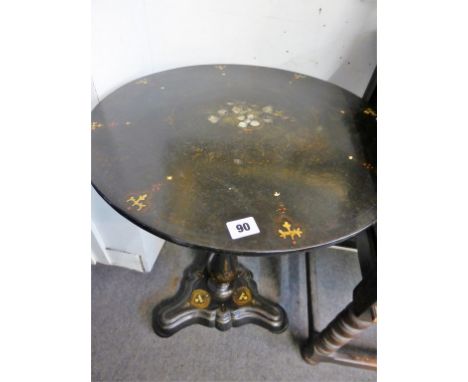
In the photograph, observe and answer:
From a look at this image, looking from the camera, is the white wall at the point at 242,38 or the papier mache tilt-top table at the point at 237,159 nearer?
the papier mache tilt-top table at the point at 237,159

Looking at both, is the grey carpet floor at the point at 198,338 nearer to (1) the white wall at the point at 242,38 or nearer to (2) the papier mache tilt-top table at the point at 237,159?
(2) the papier mache tilt-top table at the point at 237,159

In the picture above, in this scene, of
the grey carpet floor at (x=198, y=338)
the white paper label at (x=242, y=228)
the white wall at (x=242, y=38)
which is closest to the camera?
the white paper label at (x=242, y=228)

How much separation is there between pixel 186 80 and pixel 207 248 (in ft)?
2.07

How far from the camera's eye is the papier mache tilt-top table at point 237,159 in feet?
1.78

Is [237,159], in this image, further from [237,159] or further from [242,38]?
[242,38]

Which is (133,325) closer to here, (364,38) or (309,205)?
(309,205)

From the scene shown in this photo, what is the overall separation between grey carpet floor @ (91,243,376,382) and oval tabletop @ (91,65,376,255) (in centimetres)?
70

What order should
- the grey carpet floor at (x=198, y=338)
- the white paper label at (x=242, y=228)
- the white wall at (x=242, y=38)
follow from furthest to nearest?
the grey carpet floor at (x=198, y=338), the white wall at (x=242, y=38), the white paper label at (x=242, y=228)

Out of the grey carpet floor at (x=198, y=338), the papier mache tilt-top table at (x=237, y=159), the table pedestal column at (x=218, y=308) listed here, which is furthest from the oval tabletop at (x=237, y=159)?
the grey carpet floor at (x=198, y=338)

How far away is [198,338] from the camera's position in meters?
1.12

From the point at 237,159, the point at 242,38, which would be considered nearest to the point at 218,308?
the point at 237,159

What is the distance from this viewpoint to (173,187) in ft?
1.98

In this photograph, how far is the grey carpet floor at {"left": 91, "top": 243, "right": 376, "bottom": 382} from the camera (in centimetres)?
104

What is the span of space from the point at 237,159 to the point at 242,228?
20cm
